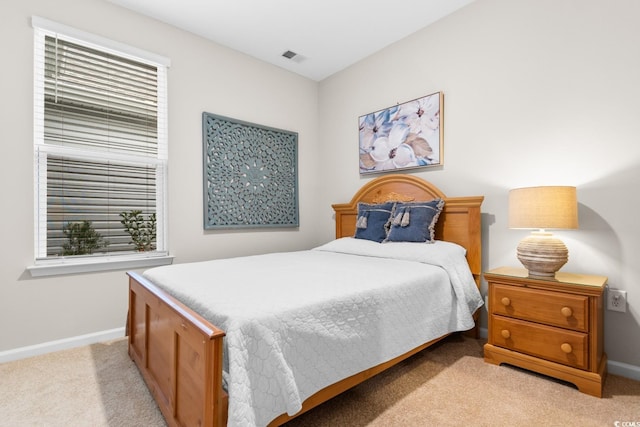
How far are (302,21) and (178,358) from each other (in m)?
2.78

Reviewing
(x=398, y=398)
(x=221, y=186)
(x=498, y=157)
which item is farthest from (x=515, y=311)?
(x=221, y=186)

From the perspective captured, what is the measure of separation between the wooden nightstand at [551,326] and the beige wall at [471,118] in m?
0.43

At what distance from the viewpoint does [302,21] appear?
9.19ft

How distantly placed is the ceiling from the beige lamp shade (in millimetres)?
1749

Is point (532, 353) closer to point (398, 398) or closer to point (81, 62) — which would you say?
point (398, 398)

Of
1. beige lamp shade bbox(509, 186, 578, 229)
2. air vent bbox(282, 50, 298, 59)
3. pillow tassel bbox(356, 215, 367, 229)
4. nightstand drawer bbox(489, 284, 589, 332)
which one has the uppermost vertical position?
air vent bbox(282, 50, 298, 59)

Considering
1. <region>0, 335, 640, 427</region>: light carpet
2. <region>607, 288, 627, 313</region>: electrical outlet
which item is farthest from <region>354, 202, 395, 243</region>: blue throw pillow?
<region>607, 288, 627, 313</region>: electrical outlet

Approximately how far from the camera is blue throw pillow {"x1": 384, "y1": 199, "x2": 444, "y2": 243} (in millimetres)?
2514

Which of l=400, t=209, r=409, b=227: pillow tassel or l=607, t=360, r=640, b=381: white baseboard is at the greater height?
l=400, t=209, r=409, b=227: pillow tassel

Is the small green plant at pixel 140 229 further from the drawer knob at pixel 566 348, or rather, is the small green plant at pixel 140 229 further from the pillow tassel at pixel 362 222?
the drawer knob at pixel 566 348

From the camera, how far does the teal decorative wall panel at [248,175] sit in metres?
3.05

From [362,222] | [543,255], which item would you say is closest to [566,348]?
[543,255]

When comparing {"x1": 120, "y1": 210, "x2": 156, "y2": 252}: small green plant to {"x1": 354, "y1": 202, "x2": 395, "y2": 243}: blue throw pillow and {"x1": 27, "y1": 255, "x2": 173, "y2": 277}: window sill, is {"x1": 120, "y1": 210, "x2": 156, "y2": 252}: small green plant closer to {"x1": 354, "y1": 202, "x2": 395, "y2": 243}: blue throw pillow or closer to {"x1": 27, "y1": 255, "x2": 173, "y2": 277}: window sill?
{"x1": 27, "y1": 255, "x2": 173, "y2": 277}: window sill

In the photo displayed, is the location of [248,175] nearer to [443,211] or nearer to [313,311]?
[443,211]
